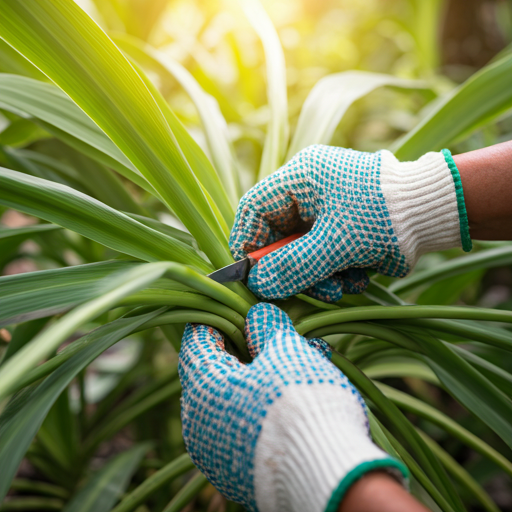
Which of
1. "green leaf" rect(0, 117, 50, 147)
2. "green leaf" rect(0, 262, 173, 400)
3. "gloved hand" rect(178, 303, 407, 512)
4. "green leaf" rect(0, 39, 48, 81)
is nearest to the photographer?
"green leaf" rect(0, 262, 173, 400)

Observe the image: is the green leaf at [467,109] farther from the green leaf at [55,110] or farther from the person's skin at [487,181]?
the green leaf at [55,110]

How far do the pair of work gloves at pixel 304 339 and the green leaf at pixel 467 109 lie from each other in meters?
0.13

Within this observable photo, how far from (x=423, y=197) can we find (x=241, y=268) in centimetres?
27

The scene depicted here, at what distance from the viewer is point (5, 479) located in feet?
1.17

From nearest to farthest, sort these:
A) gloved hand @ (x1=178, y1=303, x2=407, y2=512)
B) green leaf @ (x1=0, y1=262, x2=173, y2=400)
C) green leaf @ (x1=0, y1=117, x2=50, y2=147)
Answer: green leaf @ (x1=0, y1=262, x2=173, y2=400), gloved hand @ (x1=178, y1=303, x2=407, y2=512), green leaf @ (x1=0, y1=117, x2=50, y2=147)

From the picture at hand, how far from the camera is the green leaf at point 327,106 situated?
26.6 inches

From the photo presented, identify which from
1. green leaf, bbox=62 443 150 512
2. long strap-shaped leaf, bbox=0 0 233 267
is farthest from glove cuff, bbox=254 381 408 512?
green leaf, bbox=62 443 150 512

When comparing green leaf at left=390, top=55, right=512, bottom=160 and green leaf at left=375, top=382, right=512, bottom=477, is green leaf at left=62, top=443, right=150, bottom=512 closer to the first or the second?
green leaf at left=375, top=382, right=512, bottom=477

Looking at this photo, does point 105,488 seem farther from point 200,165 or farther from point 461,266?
point 461,266

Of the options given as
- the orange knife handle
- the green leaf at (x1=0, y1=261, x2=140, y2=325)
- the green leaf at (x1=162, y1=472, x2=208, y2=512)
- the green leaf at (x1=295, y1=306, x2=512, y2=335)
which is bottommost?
the green leaf at (x1=162, y1=472, x2=208, y2=512)

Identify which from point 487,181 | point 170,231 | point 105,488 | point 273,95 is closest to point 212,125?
point 273,95

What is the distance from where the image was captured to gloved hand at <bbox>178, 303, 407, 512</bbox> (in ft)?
1.04

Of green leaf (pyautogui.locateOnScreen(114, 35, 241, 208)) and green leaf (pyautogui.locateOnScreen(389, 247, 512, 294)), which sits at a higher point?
green leaf (pyautogui.locateOnScreen(114, 35, 241, 208))

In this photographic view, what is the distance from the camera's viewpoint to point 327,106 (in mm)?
710
